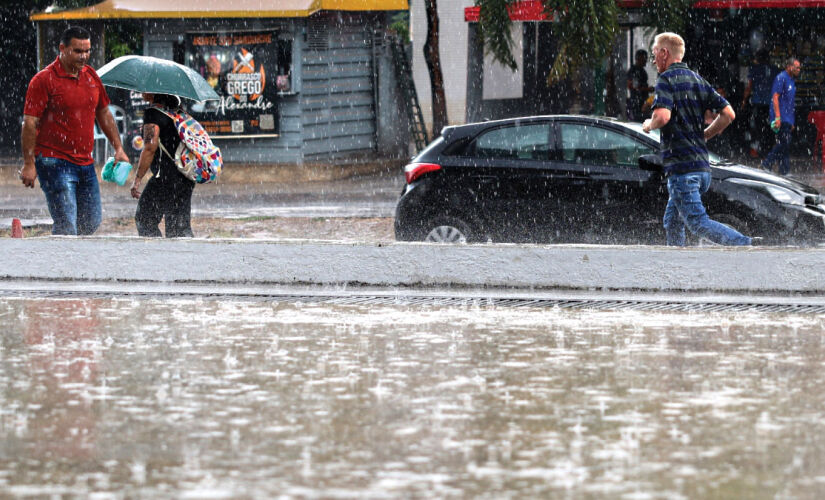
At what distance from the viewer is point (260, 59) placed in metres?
24.0

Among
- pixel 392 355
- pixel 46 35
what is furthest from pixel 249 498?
pixel 46 35

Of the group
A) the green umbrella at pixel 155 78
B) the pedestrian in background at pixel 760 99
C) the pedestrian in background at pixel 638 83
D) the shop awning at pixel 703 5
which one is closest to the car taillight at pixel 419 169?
the green umbrella at pixel 155 78

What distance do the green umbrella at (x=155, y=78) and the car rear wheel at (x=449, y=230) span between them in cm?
203

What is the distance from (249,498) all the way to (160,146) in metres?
6.10

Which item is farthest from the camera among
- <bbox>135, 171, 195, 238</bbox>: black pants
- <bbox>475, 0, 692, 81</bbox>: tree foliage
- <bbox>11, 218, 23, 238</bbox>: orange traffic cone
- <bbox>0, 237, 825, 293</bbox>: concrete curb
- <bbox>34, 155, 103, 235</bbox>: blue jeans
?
<bbox>475, 0, 692, 81</bbox>: tree foliage

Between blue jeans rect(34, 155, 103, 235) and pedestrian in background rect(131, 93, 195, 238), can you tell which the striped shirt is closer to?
pedestrian in background rect(131, 93, 195, 238)

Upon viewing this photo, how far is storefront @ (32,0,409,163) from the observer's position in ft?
78.2

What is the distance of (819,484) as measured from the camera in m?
5.61

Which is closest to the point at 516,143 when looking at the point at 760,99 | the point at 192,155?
the point at 192,155

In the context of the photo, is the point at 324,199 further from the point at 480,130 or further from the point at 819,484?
the point at 819,484

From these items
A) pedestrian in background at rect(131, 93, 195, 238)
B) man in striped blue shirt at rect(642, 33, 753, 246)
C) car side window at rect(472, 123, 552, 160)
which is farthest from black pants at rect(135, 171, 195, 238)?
man in striped blue shirt at rect(642, 33, 753, 246)

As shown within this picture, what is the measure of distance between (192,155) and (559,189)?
304cm

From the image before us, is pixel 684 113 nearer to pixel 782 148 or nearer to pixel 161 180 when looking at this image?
pixel 161 180

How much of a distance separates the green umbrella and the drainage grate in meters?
1.69
